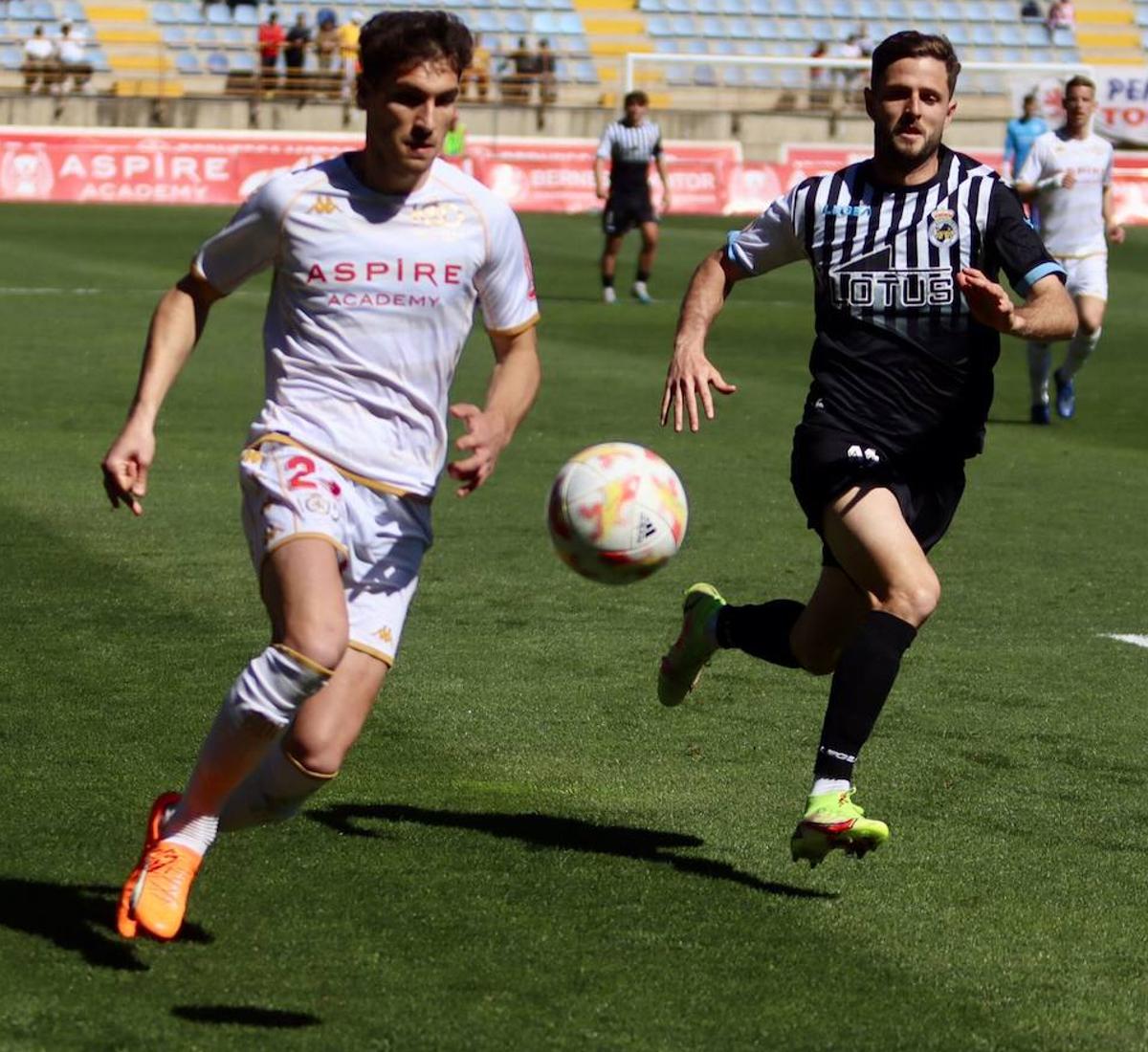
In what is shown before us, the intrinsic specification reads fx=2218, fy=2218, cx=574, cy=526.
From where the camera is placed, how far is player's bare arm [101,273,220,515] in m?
4.68

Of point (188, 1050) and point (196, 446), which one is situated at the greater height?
point (188, 1050)

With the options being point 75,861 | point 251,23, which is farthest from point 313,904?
point 251,23

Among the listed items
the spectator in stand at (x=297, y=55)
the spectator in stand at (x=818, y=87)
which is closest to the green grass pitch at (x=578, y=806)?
the spectator in stand at (x=297, y=55)

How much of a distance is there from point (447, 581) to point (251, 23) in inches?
1456

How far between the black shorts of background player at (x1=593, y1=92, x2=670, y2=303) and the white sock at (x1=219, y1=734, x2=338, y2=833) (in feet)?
61.0

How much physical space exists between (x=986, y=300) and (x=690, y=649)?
5.49 feet

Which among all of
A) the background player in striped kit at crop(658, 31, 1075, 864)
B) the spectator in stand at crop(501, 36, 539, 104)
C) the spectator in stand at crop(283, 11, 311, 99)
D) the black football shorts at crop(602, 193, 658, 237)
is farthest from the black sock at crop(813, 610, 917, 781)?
the spectator in stand at crop(501, 36, 539, 104)

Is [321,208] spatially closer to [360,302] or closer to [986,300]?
[360,302]

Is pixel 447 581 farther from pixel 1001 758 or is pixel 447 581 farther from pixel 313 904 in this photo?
pixel 313 904

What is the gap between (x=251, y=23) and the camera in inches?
1750

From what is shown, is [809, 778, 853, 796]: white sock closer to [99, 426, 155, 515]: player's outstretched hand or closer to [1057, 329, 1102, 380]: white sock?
[99, 426, 155, 515]: player's outstretched hand

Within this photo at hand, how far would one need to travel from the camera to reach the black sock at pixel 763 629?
20.7ft

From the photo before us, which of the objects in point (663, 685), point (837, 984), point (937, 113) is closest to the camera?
point (837, 984)

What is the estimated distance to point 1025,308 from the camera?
18.2 feet
